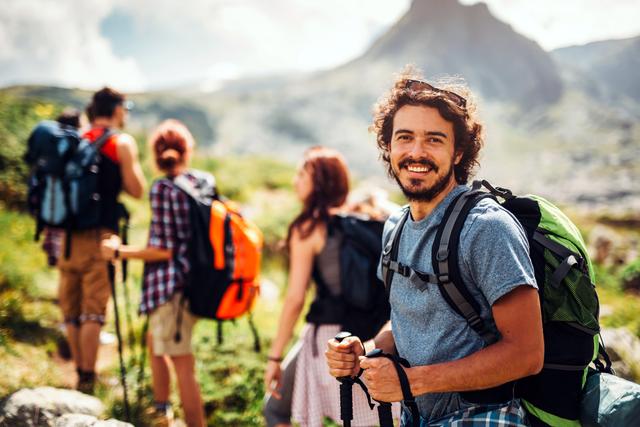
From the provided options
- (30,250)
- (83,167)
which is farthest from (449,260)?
(30,250)

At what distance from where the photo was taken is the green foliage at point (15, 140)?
7668 mm

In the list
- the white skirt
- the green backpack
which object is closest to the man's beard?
the green backpack

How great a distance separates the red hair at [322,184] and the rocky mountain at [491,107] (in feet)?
145

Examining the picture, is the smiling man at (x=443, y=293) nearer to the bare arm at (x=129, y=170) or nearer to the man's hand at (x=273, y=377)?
the man's hand at (x=273, y=377)

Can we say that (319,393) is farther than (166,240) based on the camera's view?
No

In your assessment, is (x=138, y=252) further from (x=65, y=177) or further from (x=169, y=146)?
(x=65, y=177)

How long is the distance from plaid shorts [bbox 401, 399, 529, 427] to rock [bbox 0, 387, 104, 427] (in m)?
2.16

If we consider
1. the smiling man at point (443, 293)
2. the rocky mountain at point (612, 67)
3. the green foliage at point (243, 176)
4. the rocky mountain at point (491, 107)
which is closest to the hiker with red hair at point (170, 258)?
the smiling man at point (443, 293)

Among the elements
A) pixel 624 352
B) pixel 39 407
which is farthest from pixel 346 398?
pixel 624 352

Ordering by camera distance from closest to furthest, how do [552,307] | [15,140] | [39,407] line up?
1. [552,307]
2. [39,407]
3. [15,140]

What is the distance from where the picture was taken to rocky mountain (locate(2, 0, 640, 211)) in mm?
67419

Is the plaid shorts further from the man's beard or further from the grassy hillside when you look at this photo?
the grassy hillside

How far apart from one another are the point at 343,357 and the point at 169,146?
2.23 metres

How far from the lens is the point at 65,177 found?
3537mm
